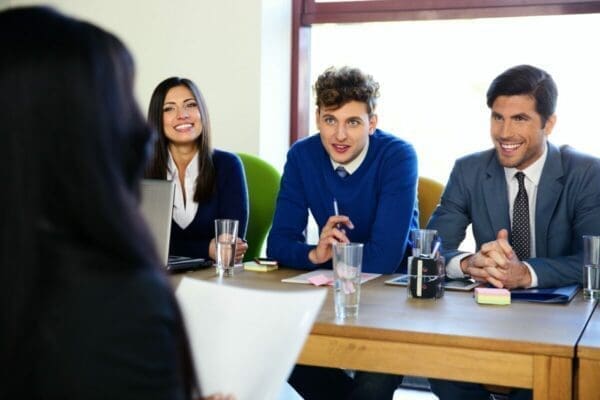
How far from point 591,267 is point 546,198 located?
469 millimetres

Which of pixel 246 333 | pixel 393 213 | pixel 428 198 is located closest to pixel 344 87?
pixel 393 213

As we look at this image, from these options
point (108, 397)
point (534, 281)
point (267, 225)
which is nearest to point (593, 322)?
point (534, 281)

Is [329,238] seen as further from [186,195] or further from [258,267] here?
[186,195]

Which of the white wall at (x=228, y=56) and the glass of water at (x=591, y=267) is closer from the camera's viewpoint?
the glass of water at (x=591, y=267)

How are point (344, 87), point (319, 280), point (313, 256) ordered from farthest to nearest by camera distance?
point (344, 87) → point (313, 256) → point (319, 280)

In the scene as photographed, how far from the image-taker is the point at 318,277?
2389 mm

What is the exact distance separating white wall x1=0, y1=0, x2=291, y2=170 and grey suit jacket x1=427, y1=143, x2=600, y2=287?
1.41m

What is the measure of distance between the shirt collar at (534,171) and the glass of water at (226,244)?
92 cm

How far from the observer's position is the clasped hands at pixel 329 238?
98.9 inches

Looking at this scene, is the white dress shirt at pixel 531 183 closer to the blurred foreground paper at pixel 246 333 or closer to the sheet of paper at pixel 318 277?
the sheet of paper at pixel 318 277

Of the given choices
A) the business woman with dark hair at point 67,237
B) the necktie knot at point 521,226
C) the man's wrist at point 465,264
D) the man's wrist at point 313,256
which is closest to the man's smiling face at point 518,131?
the necktie knot at point 521,226

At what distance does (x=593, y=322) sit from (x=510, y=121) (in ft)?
3.39

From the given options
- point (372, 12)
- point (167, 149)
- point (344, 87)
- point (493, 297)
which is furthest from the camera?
point (372, 12)

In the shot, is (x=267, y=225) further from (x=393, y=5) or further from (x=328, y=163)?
(x=393, y=5)
